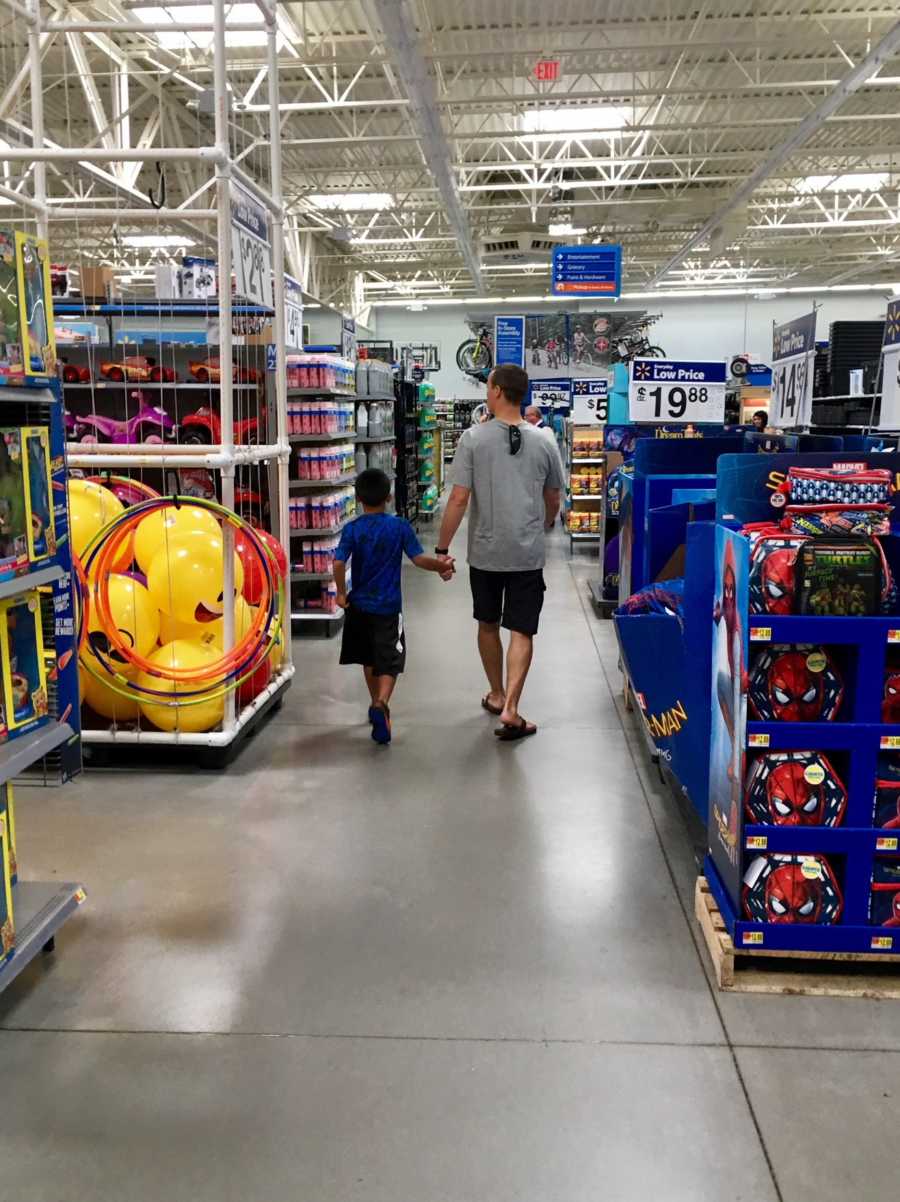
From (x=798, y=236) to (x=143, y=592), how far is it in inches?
846

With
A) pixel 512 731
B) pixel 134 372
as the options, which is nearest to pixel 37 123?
pixel 134 372

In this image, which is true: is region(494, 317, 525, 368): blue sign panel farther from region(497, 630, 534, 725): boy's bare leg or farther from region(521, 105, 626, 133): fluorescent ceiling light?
region(497, 630, 534, 725): boy's bare leg

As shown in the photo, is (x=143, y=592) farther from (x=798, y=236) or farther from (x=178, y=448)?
(x=798, y=236)

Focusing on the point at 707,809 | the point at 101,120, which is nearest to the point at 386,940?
the point at 707,809

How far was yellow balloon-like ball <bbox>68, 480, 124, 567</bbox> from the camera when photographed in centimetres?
473

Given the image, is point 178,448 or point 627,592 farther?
point 627,592

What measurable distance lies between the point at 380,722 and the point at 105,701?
133 cm

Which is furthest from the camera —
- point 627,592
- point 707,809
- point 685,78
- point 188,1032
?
point 685,78

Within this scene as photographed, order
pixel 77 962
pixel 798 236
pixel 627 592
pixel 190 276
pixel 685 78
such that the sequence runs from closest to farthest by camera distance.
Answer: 1. pixel 77 962
2. pixel 627 592
3. pixel 190 276
4. pixel 685 78
5. pixel 798 236

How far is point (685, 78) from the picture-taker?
12.8 m

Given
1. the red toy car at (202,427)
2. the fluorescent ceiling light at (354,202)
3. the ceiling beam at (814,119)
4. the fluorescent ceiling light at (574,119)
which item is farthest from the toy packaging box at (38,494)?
the fluorescent ceiling light at (354,202)

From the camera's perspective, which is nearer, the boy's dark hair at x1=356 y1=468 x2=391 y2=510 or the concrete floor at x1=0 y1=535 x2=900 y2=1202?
the concrete floor at x1=0 y1=535 x2=900 y2=1202

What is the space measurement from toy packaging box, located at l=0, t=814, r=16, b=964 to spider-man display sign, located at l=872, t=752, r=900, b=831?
2387 mm

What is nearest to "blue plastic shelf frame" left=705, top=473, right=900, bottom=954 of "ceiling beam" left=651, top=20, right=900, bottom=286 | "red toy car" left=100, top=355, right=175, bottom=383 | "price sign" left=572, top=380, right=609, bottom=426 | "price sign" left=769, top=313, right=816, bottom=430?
"price sign" left=769, top=313, right=816, bottom=430
